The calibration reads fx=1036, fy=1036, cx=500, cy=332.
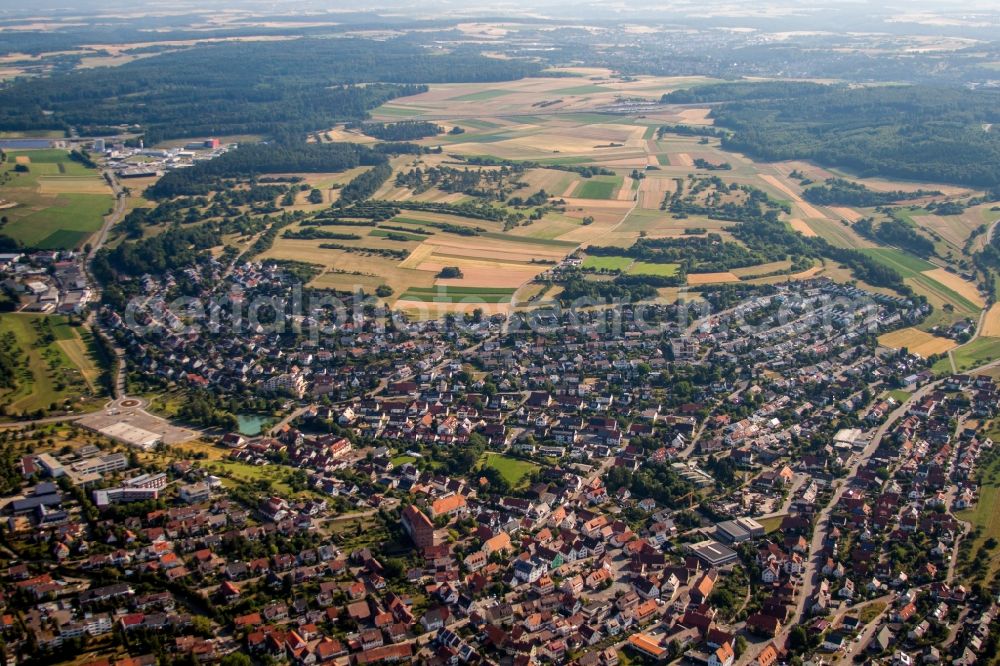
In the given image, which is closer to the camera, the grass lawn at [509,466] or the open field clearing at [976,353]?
the grass lawn at [509,466]

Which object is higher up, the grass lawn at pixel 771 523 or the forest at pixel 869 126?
the forest at pixel 869 126

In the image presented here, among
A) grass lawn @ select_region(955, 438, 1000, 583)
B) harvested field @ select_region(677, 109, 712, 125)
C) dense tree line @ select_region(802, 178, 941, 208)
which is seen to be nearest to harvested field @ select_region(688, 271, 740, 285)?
dense tree line @ select_region(802, 178, 941, 208)

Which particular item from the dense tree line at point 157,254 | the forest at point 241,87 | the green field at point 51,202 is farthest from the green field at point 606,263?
the forest at point 241,87

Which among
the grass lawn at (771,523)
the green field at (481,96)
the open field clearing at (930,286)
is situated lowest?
the grass lawn at (771,523)

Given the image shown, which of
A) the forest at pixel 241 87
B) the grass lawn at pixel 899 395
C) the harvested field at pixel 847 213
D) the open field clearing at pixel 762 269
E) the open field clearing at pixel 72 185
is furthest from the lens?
the forest at pixel 241 87

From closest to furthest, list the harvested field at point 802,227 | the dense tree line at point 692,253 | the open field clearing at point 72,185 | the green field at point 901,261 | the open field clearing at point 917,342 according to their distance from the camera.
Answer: the open field clearing at point 917,342 → the green field at point 901,261 → the dense tree line at point 692,253 → the harvested field at point 802,227 → the open field clearing at point 72,185

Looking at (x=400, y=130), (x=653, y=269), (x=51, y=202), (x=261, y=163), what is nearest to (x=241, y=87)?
(x=400, y=130)

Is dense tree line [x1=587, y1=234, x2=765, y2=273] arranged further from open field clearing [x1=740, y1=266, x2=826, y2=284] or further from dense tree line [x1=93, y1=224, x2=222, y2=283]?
dense tree line [x1=93, y1=224, x2=222, y2=283]

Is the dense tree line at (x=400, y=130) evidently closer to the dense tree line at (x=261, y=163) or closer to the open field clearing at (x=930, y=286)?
the dense tree line at (x=261, y=163)
